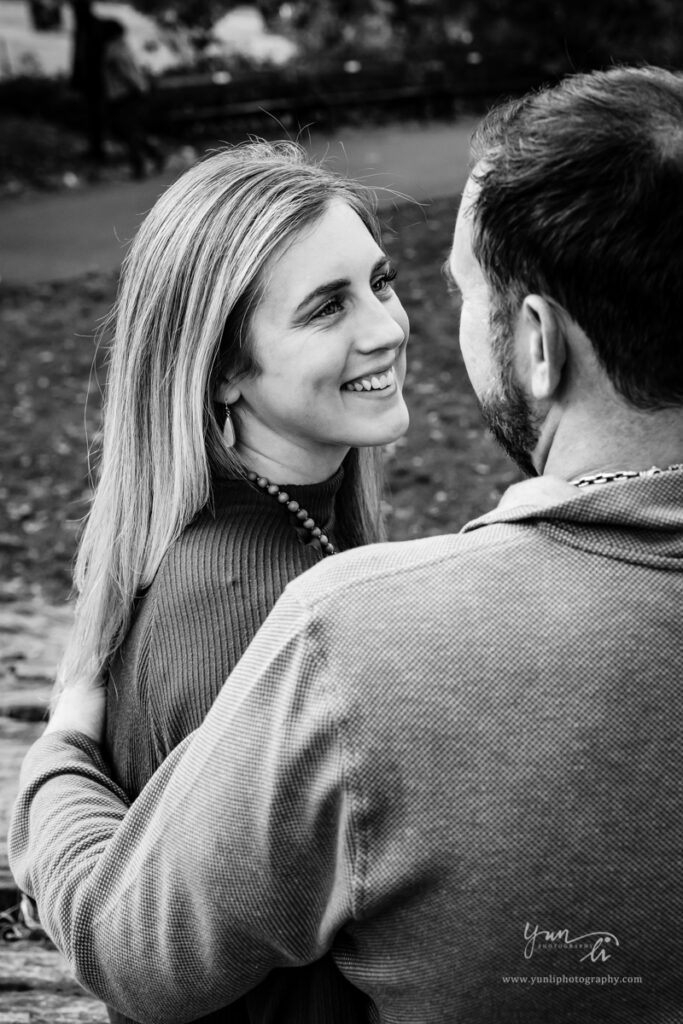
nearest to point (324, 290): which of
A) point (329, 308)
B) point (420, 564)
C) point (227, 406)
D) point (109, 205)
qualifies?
point (329, 308)

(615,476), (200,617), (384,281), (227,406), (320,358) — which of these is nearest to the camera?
(615,476)

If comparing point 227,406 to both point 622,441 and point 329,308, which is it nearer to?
point 329,308

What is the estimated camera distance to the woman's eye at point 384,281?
2605 mm

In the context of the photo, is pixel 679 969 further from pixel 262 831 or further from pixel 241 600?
pixel 241 600

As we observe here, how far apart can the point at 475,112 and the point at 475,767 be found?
16784 millimetres

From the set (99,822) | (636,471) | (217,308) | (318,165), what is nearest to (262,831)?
(99,822)

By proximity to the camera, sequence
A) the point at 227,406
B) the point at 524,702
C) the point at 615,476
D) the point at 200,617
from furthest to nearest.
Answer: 1. the point at 227,406
2. the point at 200,617
3. the point at 615,476
4. the point at 524,702

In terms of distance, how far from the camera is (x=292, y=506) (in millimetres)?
2463

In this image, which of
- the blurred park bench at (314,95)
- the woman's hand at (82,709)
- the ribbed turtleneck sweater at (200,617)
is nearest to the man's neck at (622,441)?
the ribbed turtleneck sweater at (200,617)

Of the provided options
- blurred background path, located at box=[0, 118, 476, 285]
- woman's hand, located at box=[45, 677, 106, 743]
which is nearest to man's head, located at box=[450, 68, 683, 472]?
woman's hand, located at box=[45, 677, 106, 743]

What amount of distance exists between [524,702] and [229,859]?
442 mm

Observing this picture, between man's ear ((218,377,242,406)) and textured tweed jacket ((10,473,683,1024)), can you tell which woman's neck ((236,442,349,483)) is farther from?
textured tweed jacket ((10,473,683,1024))

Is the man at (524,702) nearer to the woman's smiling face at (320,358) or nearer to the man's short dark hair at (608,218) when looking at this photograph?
the man's short dark hair at (608,218)

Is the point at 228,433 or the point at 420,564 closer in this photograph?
the point at 420,564
